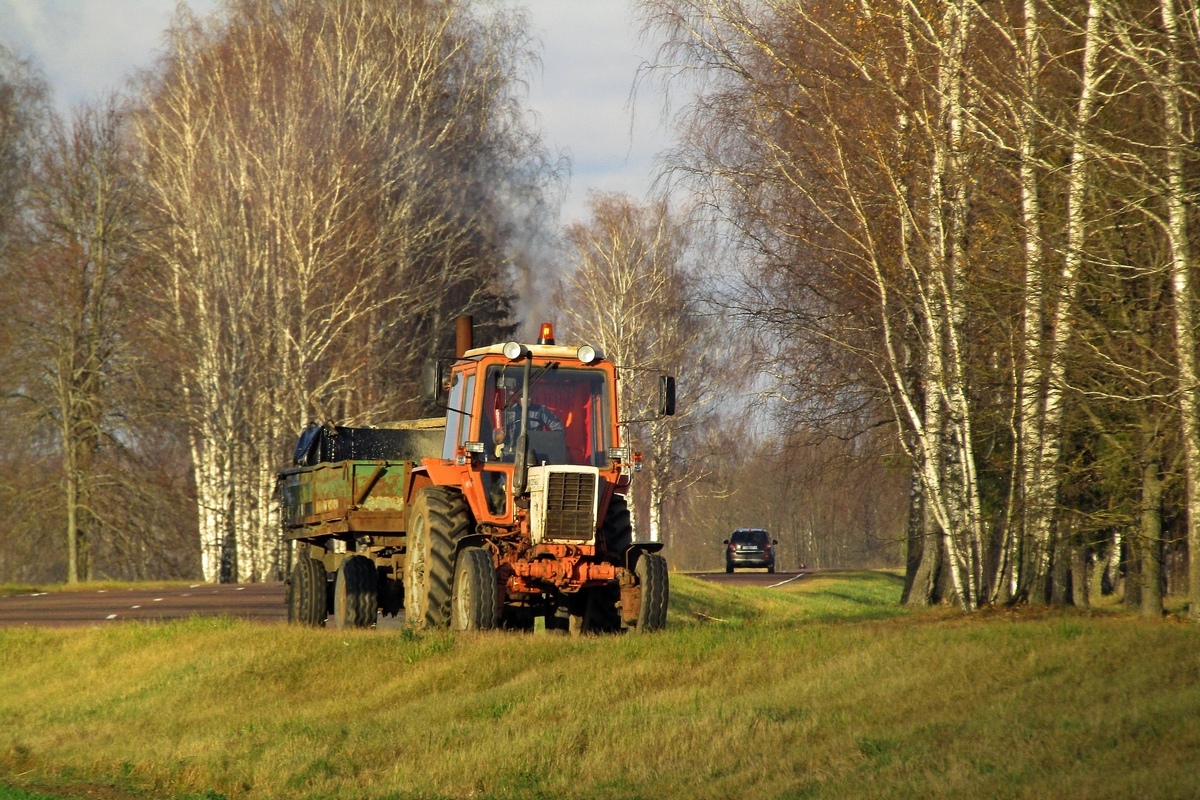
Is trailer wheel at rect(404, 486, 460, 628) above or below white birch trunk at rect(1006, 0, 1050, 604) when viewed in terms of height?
below

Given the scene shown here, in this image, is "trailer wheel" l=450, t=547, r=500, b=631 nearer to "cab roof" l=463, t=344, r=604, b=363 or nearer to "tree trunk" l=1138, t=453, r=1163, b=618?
"cab roof" l=463, t=344, r=604, b=363

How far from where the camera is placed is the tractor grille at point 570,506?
1396 cm

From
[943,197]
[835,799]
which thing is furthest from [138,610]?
[835,799]

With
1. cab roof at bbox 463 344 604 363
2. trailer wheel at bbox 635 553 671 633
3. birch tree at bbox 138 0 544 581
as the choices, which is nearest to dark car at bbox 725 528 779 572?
birch tree at bbox 138 0 544 581

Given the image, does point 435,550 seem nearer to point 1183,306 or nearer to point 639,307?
point 1183,306

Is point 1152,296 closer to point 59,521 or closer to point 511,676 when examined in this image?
point 511,676

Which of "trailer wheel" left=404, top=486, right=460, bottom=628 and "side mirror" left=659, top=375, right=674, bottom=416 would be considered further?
"trailer wheel" left=404, top=486, right=460, bottom=628

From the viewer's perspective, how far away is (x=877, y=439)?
24.4m

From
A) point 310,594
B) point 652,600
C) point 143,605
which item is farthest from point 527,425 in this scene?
point 143,605

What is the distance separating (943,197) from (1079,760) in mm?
8044

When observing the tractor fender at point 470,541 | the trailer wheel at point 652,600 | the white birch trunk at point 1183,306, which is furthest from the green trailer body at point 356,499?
the white birch trunk at point 1183,306

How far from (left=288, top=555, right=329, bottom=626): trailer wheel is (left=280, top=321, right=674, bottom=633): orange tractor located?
1.96 metres

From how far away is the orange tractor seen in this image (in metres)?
14.0

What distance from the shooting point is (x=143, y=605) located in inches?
973
